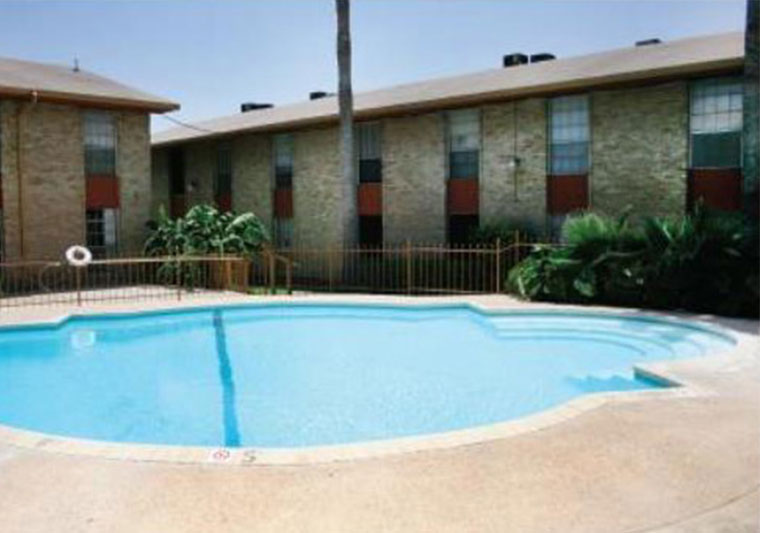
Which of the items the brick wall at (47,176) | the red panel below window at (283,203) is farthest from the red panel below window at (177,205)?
the brick wall at (47,176)

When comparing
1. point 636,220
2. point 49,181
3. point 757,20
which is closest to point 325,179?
point 49,181

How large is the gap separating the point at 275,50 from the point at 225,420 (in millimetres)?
16931

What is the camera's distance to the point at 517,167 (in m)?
21.6

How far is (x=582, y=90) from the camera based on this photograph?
20.1 m

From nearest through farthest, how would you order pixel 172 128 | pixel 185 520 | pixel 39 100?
pixel 185 520
pixel 39 100
pixel 172 128

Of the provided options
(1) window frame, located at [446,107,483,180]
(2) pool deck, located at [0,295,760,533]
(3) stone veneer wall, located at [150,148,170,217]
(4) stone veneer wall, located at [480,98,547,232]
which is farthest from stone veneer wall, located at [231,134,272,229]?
(2) pool deck, located at [0,295,760,533]

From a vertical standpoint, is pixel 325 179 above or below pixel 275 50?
below

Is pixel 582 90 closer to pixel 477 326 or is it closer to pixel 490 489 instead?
pixel 477 326

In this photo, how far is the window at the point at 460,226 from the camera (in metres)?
23.1

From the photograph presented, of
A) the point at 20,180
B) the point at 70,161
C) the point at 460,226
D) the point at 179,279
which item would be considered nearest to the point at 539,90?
the point at 460,226

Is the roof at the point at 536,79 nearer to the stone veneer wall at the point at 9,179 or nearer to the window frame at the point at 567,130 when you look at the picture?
the window frame at the point at 567,130

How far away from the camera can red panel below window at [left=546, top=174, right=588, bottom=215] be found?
20344mm

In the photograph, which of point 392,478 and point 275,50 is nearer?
point 392,478

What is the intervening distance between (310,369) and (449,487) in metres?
7.13
